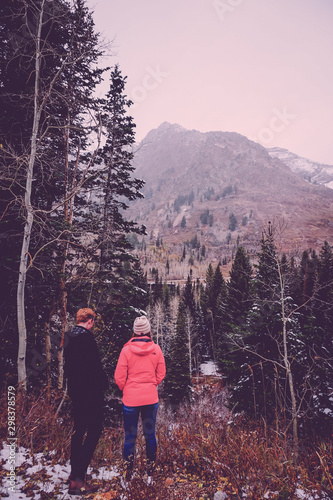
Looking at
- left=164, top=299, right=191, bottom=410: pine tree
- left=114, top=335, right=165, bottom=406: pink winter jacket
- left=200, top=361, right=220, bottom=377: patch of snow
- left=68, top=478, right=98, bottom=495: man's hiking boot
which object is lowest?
left=200, top=361, right=220, bottom=377: patch of snow

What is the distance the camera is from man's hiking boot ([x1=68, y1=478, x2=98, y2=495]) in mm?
3100

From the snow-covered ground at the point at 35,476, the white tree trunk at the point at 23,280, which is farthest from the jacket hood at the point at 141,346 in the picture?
the white tree trunk at the point at 23,280

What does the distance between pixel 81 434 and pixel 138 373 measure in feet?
3.30

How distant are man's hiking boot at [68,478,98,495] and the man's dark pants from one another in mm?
62

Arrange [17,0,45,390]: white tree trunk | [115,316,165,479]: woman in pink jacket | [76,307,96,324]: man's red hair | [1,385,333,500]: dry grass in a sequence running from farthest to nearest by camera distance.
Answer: [17,0,45,390]: white tree trunk, [115,316,165,479]: woman in pink jacket, [76,307,96,324]: man's red hair, [1,385,333,500]: dry grass

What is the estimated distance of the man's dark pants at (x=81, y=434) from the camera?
325cm

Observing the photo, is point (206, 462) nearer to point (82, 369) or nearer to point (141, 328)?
point (141, 328)

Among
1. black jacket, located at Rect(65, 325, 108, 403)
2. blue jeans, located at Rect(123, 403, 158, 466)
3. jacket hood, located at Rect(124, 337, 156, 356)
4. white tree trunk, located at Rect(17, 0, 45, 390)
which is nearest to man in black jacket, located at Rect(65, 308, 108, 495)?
black jacket, located at Rect(65, 325, 108, 403)

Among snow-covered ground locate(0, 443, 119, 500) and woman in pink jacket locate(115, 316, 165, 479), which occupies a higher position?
woman in pink jacket locate(115, 316, 165, 479)

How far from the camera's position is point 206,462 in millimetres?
4008

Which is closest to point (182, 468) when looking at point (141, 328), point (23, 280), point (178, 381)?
point (141, 328)

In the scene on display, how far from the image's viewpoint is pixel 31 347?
8125 millimetres

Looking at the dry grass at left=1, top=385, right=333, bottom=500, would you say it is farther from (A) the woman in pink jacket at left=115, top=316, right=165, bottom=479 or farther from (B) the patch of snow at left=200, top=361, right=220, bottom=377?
(B) the patch of snow at left=200, top=361, right=220, bottom=377

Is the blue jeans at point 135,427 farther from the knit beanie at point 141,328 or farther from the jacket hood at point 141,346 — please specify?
the knit beanie at point 141,328
